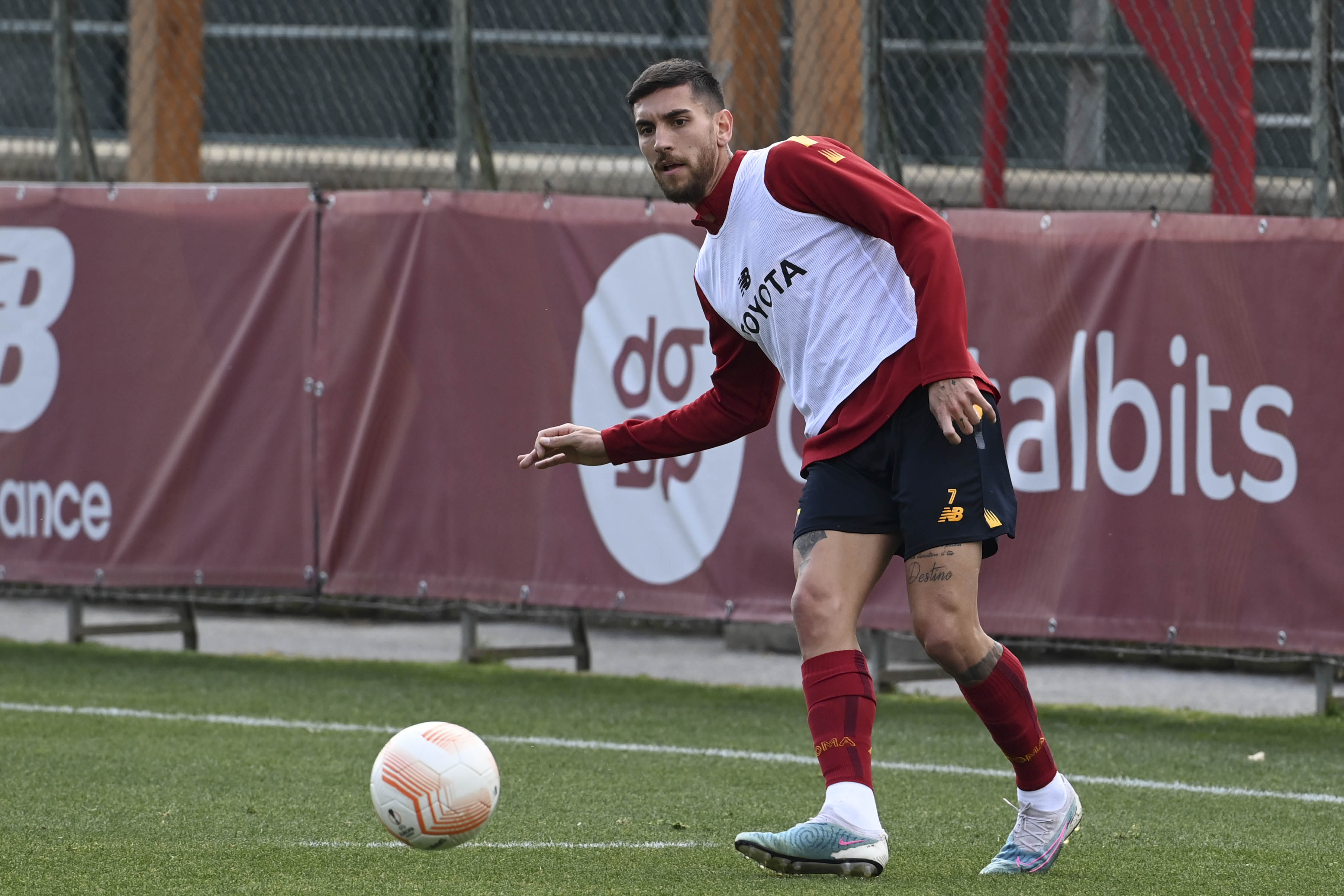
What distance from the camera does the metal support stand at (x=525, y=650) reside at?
9.43 meters

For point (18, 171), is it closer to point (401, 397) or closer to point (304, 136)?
point (304, 136)

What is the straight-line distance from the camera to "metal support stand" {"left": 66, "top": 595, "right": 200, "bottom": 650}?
10.0 m

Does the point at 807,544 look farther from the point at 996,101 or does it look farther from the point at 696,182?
the point at 996,101

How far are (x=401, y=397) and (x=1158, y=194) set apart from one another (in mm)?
3984

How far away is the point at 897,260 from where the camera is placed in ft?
15.5

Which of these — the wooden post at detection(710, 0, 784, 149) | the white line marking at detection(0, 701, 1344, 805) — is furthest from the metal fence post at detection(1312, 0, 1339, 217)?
the wooden post at detection(710, 0, 784, 149)

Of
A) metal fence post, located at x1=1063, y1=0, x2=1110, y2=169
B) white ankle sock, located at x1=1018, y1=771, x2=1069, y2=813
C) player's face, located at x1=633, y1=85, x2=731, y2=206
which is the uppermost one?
metal fence post, located at x1=1063, y1=0, x2=1110, y2=169

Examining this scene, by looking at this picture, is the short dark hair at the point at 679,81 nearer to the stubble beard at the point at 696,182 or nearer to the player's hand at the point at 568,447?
the stubble beard at the point at 696,182

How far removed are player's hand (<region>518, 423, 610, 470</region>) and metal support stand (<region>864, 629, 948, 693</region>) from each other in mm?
3591

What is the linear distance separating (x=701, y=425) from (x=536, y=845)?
1.25 m

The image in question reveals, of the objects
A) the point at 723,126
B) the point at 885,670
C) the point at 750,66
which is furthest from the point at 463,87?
the point at 723,126

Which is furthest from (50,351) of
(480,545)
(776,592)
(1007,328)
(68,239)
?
(1007,328)

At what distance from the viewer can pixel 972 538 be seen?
461cm

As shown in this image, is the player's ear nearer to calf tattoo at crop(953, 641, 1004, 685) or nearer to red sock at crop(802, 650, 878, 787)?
red sock at crop(802, 650, 878, 787)
